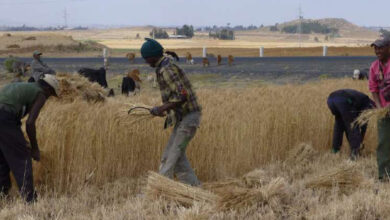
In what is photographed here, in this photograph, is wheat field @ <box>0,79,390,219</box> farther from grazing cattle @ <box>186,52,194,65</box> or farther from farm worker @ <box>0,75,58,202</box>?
grazing cattle @ <box>186,52,194,65</box>

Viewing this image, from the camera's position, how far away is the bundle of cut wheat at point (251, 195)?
16.6 feet

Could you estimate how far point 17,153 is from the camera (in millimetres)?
5445

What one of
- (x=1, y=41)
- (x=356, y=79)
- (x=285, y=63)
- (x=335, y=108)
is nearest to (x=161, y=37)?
(x=1, y=41)

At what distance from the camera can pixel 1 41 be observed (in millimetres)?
60281

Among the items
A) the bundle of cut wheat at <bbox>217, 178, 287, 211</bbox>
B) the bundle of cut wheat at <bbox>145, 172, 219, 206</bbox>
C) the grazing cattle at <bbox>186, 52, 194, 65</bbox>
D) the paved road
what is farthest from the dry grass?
the grazing cattle at <bbox>186, 52, 194, 65</bbox>

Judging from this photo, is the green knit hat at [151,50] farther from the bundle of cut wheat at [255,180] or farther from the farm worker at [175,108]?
the bundle of cut wheat at [255,180]

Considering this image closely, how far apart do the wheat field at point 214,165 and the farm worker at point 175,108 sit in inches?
15.1

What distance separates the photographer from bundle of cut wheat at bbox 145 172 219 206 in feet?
17.0

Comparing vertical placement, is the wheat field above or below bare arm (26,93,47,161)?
below

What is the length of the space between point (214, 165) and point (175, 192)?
1.73 metres

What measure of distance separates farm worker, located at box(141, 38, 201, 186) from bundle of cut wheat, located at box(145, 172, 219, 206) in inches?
15.7

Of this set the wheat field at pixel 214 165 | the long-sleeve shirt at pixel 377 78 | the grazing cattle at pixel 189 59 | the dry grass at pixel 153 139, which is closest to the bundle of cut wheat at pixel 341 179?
the wheat field at pixel 214 165

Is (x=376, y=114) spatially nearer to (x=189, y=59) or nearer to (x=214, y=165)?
(x=214, y=165)

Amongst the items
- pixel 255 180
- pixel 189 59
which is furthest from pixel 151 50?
pixel 189 59
